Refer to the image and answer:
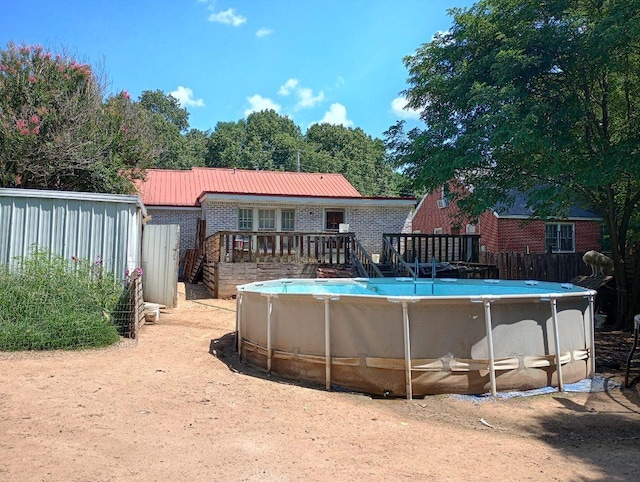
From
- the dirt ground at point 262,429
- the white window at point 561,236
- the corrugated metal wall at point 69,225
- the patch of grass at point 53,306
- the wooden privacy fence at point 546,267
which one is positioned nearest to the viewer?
the dirt ground at point 262,429

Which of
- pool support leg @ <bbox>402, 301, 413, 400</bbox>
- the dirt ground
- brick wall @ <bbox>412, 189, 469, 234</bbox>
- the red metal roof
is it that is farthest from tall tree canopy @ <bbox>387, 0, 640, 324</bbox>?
brick wall @ <bbox>412, 189, 469, 234</bbox>

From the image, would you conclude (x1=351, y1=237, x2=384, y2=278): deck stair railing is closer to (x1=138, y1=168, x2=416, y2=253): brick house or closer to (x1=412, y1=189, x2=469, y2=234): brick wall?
(x1=138, y1=168, x2=416, y2=253): brick house

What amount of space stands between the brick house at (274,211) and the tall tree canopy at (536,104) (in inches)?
248

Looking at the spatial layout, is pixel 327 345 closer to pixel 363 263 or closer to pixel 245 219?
pixel 363 263

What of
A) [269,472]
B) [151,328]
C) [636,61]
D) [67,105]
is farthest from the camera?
[67,105]

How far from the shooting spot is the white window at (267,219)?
18609 mm

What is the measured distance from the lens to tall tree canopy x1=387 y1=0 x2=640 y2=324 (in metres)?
9.30

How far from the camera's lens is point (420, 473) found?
370 centimetres

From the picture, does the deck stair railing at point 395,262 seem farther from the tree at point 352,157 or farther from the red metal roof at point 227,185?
the tree at point 352,157

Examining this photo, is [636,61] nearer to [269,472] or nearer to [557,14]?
[557,14]

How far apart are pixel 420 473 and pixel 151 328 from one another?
6.97m

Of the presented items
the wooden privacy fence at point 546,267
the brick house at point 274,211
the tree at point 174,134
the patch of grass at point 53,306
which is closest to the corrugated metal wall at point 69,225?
the patch of grass at point 53,306

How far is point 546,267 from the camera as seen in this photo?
1440cm

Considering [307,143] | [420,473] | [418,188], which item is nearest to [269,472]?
[420,473]
